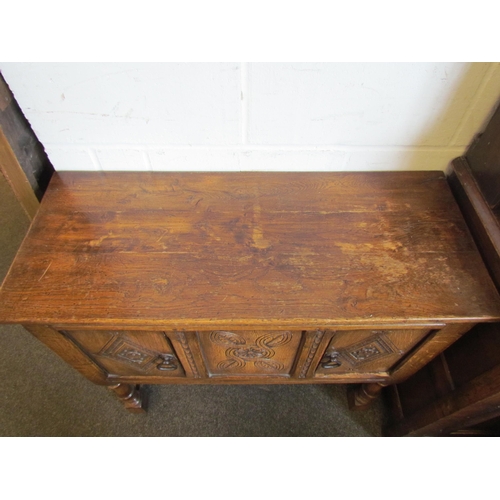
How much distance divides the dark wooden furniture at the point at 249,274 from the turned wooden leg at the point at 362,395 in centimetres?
16

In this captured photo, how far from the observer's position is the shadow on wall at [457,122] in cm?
77

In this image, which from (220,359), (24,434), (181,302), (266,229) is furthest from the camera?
(24,434)

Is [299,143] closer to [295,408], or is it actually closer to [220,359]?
[220,359]

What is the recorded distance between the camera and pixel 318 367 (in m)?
0.98

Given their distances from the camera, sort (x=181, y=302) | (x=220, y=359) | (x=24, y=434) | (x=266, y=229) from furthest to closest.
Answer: (x=24, y=434), (x=220, y=359), (x=266, y=229), (x=181, y=302)

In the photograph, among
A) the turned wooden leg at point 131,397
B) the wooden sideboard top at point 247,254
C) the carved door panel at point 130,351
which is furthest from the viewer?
the turned wooden leg at point 131,397

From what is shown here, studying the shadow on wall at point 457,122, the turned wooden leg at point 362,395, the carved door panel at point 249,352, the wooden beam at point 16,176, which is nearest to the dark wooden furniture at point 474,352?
the shadow on wall at point 457,122

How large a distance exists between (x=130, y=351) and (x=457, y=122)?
1015mm

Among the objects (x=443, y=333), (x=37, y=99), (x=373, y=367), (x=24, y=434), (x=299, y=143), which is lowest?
(x=373, y=367)

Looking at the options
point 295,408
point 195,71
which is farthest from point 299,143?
point 295,408

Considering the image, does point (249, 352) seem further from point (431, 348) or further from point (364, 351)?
point (431, 348)

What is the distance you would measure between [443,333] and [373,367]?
0.27m

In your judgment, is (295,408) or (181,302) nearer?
(181,302)

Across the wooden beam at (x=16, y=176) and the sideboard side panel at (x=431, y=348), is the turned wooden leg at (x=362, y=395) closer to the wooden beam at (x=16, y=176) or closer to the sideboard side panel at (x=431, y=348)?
the sideboard side panel at (x=431, y=348)
